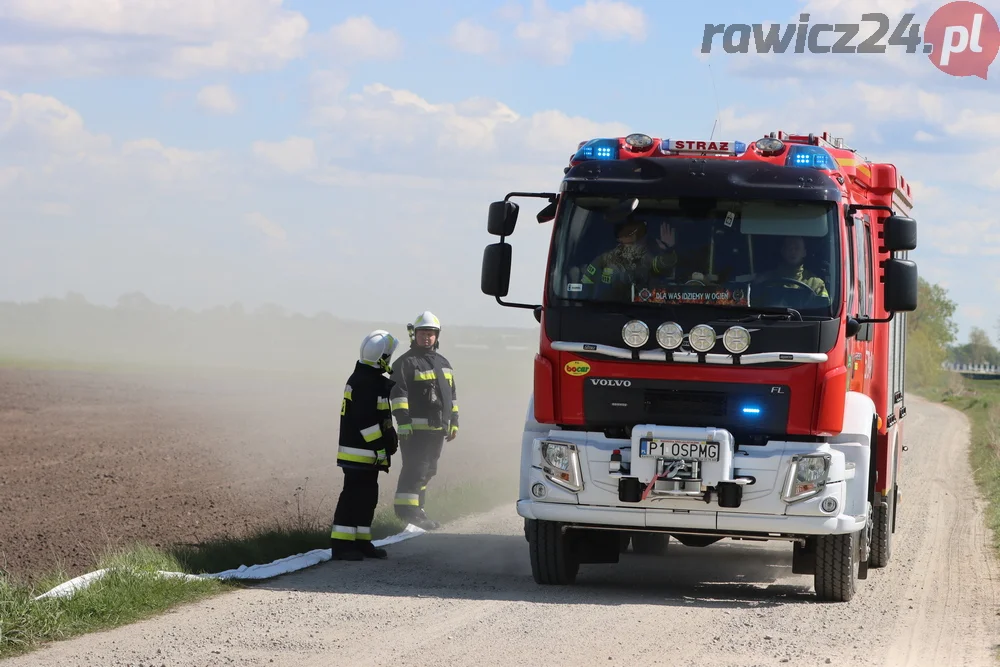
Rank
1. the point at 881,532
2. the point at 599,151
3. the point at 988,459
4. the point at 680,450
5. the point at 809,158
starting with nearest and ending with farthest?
1. the point at 680,450
2. the point at 809,158
3. the point at 599,151
4. the point at 881,532
5. the point at 988,459

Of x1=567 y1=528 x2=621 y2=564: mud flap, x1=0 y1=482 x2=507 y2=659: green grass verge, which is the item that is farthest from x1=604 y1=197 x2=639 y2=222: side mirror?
x1=0 y1=482 x2=507 y2=659: green grass verge

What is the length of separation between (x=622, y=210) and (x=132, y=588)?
4.19 meters

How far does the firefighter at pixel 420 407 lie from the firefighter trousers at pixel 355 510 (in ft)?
8.48

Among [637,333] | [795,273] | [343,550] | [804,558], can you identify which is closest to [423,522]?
[343,550]

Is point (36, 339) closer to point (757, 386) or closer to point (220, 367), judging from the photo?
point (220, 367)

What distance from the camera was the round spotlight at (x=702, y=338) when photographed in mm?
9023

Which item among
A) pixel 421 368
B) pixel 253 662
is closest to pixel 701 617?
pixel 253 662

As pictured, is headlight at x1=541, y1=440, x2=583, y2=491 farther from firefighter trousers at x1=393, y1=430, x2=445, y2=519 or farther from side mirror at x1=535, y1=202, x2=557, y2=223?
firefighter trousers at x1=393, y1=430, x2=445, y2=519

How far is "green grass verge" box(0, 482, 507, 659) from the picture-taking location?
767 cm

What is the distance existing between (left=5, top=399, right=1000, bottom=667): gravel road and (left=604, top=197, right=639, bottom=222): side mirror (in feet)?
8.78

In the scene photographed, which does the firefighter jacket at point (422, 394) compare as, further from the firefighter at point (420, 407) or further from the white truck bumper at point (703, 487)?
the white truck bumper at point (703, 487)

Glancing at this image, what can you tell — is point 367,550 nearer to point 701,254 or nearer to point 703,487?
point 703,487

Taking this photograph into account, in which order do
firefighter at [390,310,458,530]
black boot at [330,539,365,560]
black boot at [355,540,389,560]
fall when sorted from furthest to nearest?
1. firefighter at [390,310,458,530]
2. black boot at [355,540,389,560]
3. black boot at [330,539,365,560]

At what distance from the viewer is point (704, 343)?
29.6ft
